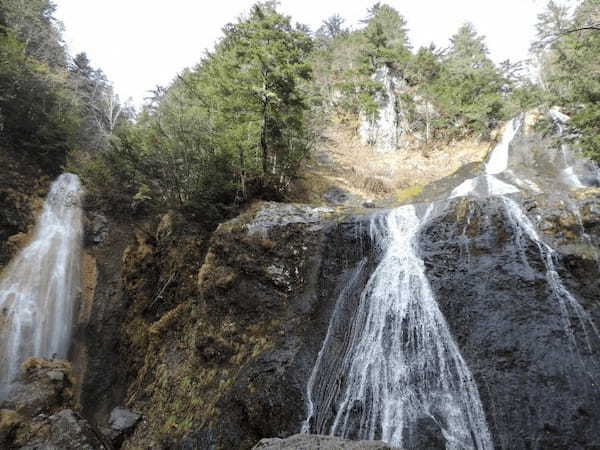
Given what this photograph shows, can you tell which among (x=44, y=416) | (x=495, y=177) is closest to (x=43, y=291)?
(x=44, y=416)

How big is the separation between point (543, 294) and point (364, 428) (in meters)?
4.51

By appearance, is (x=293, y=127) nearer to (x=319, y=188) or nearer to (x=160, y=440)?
(x=319, y=188)

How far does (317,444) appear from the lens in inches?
119

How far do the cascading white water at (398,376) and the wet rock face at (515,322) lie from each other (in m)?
0.28

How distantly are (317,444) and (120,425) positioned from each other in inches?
285

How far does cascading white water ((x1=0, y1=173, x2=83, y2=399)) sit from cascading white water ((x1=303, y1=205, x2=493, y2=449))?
9666mm

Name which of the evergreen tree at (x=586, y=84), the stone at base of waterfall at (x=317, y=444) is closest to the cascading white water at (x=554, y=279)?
the evergreen tree at (x=586, y=84)

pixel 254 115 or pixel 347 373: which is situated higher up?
pixel 254 115

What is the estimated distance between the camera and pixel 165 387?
7898 mm

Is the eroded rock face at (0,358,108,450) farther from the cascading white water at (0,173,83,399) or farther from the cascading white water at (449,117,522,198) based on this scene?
the cascading white water at (449,117,522,198)

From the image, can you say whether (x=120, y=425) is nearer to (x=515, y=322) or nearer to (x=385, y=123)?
(x=515, y=322)

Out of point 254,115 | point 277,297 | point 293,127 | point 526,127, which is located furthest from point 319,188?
point 526,127

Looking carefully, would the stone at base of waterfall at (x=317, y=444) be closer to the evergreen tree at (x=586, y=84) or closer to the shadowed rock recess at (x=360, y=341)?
the shadowed rock recess at (x=360, y=341)

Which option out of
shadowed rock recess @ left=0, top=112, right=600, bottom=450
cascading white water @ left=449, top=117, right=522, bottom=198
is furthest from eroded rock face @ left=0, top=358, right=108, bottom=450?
cascading white water @ left=449, top=117, right=522, bottom=198
